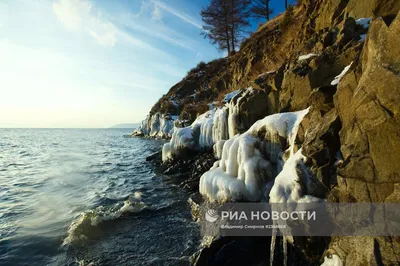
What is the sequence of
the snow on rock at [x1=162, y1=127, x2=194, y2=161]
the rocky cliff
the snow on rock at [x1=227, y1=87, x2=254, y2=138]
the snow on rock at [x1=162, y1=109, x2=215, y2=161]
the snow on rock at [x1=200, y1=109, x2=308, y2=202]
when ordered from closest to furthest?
the rocky cliff → the snow on rock at [x1=200, y1=109, x2=308, y2=202] → the snow on rock at [x1=227, y1=87, x2=254, y2=138] → the snow on rock at [x1=162, y1=109, x2=215, y2=161] → the snow on rock at [x1=162, y1=127, x2=194, y2=161]

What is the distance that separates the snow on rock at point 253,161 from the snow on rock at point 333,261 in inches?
120

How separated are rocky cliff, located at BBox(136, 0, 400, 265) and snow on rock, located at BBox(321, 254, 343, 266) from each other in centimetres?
3

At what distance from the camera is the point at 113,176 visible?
55.2ft

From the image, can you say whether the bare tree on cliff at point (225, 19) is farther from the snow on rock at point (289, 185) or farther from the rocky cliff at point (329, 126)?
the snow on rock at point (289, 185)

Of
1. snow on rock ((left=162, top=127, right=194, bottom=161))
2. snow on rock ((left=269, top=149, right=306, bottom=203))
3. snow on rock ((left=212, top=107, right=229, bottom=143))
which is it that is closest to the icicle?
snow on rock ((left=269, top=149, right=306, bottom=203))

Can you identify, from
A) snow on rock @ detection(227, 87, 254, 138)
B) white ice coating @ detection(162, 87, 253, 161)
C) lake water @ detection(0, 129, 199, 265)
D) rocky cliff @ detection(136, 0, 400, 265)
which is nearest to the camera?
rocky cliff @ detection(136, 0, 400, 265)

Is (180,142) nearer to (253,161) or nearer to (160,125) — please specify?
(253,161)

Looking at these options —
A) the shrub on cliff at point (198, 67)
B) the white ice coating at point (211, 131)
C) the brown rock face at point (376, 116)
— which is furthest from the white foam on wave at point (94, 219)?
the shrub on cliff at point (198, 67)

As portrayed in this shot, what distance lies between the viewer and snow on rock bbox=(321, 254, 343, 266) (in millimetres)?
4207

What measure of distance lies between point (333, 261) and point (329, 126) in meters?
2.78

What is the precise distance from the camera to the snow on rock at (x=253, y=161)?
7.50 metres

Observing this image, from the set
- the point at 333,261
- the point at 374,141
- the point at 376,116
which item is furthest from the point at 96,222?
the point at 376,116

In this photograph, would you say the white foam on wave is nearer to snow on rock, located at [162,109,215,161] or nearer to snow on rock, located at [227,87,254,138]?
snow on rock, located at [227,87,254,138]

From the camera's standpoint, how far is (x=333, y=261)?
432 centimetres
